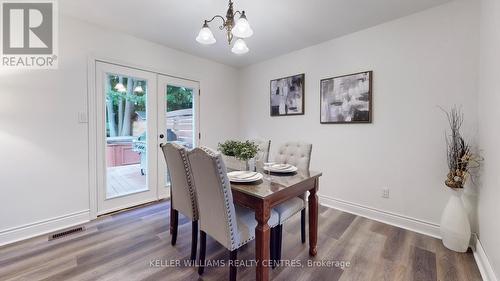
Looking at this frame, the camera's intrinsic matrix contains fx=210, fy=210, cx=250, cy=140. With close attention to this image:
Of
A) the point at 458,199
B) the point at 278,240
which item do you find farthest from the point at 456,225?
the point at 278,240

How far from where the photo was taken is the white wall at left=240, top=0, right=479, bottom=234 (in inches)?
83.0

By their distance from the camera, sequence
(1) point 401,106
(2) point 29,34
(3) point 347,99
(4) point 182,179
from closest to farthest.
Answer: (4) point 182,179
(2) point 29,34
(1) point 401,106
(3) point 347,99

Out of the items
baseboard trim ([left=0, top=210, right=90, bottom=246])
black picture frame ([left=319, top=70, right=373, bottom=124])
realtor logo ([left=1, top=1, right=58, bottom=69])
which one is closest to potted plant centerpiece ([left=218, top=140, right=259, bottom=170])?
black picture frame ([left=319, top=70, right=373, bottom=124])

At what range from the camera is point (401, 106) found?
2438mm

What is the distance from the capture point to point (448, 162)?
2105 mm

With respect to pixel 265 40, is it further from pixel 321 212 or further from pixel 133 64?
pixel 321 212

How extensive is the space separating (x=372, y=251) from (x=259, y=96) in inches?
117

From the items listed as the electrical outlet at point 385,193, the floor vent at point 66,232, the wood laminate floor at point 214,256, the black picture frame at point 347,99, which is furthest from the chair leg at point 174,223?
the electrical outlet at point 385,193

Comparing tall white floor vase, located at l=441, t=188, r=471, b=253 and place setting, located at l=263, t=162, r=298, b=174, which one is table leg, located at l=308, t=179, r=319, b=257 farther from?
tall white floor vase, located at l=441, t=188, r=471, b=253

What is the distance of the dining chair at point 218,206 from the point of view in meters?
1.32

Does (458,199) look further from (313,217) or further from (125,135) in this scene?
(125,135)

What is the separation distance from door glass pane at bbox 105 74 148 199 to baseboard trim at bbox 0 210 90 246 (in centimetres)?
37

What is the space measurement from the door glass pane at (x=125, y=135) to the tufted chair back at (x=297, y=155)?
6.76 feet

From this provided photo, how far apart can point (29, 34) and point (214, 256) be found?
2.97 m
